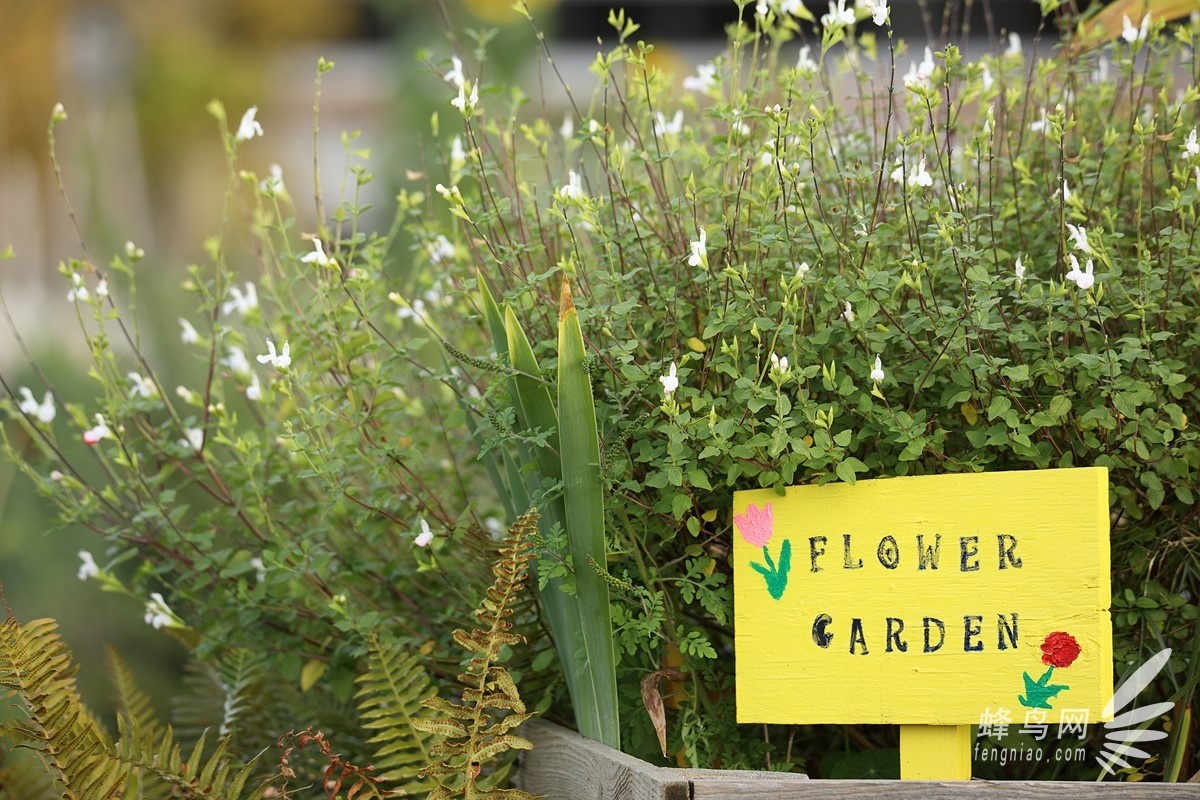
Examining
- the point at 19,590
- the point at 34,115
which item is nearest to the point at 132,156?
the point at 34,115

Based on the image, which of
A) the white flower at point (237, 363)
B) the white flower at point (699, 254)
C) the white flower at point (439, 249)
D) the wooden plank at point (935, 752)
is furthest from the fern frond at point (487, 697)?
the white flower at point (237, 363)

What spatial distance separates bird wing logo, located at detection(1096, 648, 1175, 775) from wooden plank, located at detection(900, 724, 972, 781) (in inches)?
7.1

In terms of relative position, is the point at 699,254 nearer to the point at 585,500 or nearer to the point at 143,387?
the point at 585,500

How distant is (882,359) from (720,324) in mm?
246

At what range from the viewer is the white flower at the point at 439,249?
5.35ft

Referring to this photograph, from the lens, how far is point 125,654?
228 cm

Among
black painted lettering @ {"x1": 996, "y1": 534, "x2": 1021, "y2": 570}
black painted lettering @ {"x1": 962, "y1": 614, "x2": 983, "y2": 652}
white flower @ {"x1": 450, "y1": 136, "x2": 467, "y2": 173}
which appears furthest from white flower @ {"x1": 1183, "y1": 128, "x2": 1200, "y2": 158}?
white flower @ {"x1": 450, "y1": 136, "x2": 467, "y2": 173}

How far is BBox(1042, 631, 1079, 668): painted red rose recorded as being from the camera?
121cm

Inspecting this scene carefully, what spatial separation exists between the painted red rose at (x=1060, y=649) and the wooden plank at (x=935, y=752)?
0.44 ft

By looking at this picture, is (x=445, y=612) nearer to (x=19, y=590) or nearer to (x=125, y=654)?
(x=125, y=654)

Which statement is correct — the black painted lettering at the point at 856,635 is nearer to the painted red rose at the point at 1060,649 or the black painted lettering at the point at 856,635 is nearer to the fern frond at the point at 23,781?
the painted red rose at the point at 1060,649

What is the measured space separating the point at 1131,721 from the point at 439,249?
3.93 ft

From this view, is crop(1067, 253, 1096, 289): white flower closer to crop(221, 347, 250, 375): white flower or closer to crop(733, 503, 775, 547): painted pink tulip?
crop(733, 503, 775, 547): painted pink tulip

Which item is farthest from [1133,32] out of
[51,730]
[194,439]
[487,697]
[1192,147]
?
[51,730]
